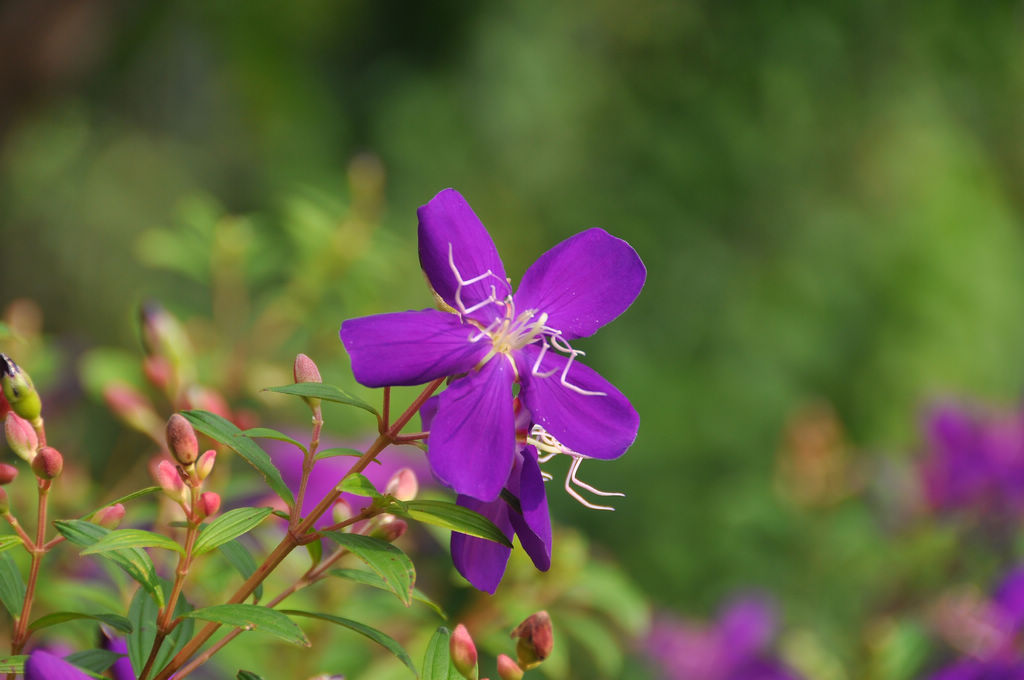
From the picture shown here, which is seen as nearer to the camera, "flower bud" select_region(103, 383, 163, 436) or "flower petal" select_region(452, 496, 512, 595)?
"flower petal" select_region(452, 496, 512, 595)

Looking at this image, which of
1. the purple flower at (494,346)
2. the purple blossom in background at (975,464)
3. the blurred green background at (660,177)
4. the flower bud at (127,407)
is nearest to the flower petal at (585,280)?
the purple flower at (494,346)

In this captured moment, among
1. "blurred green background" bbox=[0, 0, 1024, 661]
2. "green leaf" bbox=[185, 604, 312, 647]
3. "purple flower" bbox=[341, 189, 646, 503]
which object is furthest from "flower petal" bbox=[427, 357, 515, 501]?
"blurred green background" bbox=[0, 0, 1024, 661]

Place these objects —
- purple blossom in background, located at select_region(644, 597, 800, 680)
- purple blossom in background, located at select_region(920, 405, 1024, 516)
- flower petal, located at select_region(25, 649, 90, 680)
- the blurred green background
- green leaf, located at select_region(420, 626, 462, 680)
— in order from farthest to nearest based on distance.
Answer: the blurred green background → purple blossom in background, located at select_region(920, 405, 1024, 516) → purple blossom in background, located at select_region(644, 597, 800, 680) → green leaf, located at select_region(420, 626, 462, 680) → flower petal, located at select_region(25, 649, 90, 680)

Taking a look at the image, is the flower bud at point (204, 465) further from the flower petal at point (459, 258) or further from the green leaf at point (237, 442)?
the flower petal at point (459, 258)

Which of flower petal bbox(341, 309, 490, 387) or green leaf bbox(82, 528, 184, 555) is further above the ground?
flower petal bbox(341, 309, 490, 387)

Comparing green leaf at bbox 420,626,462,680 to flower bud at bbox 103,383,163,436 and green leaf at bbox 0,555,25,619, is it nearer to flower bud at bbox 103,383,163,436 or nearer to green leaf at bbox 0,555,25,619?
green leaf at bbox 0,555,25,619

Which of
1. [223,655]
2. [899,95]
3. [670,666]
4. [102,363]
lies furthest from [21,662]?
[899,95]

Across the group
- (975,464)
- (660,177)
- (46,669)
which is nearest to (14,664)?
(46,669)
